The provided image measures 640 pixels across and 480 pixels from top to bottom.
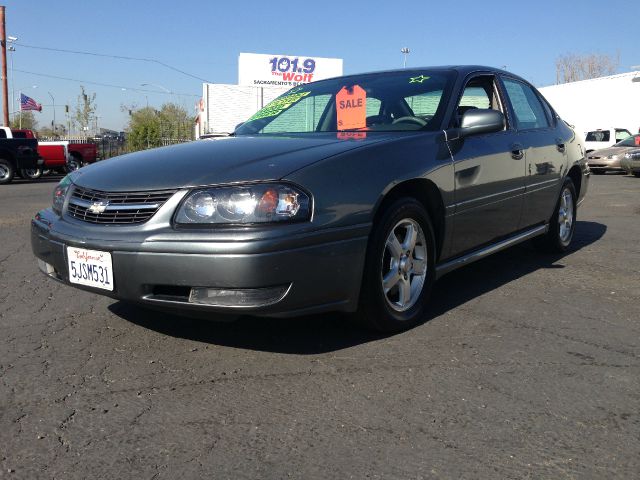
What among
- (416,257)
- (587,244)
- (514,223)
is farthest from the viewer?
(587,244)

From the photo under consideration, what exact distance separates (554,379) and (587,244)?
153 inches

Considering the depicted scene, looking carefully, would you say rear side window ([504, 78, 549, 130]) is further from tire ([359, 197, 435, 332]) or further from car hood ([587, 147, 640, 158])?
car hood ([587, 147, 640, 158])

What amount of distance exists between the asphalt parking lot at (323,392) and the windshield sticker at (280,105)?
167cm

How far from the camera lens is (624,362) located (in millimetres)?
3078

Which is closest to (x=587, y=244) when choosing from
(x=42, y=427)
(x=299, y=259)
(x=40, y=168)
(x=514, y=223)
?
(x=514, y=223)

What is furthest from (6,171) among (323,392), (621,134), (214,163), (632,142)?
(621,134)

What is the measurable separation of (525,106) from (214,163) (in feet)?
9.74

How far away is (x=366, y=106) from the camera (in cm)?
415

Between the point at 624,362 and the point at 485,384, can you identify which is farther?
the point at 624,362

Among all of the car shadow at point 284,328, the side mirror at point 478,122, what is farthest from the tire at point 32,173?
the side mirror at point 478,122

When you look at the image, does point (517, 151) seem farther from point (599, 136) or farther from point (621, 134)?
point (621, 134)

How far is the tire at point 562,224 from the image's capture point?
5504mm

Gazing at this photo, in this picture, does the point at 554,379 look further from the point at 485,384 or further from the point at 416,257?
the point at 416,257

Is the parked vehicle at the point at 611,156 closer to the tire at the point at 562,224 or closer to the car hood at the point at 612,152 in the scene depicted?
the car hood at the point at 612,152
